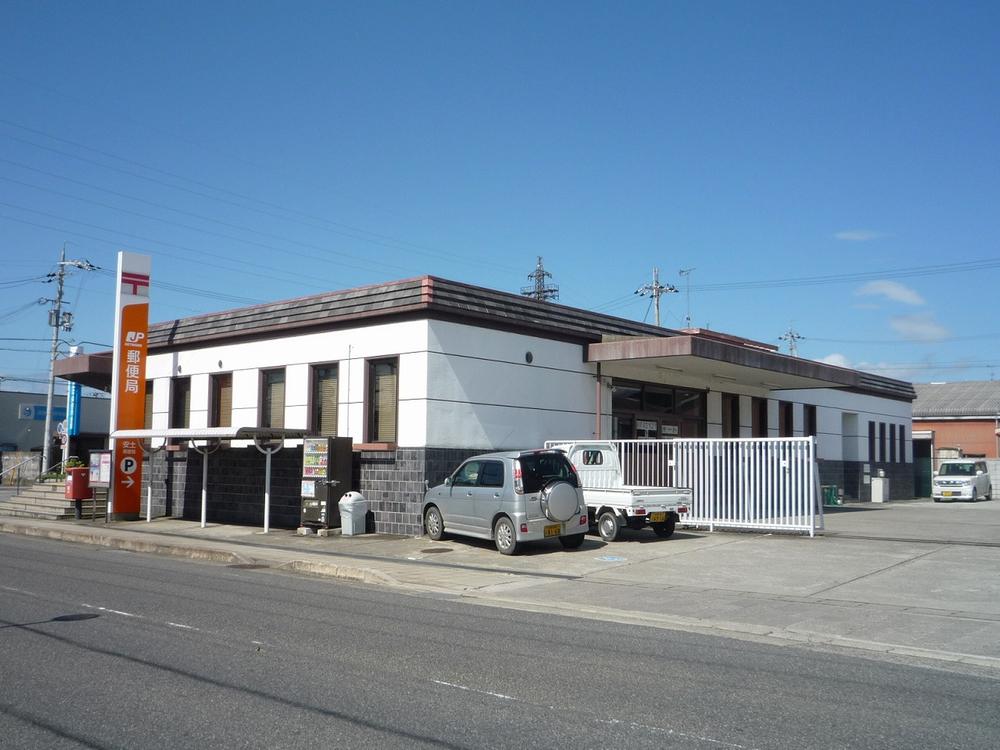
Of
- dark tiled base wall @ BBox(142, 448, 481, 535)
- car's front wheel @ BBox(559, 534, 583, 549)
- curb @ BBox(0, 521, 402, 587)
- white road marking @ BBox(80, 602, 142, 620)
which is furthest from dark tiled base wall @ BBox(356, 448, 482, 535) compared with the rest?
white road marking @ BBox(80, 602, 142, 620)

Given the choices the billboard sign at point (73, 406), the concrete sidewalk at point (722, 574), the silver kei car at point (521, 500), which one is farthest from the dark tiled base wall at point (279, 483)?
the billboard sign at point (73, 406)

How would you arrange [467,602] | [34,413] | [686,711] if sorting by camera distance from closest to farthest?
[686,711] < [467,602] < [34,413]

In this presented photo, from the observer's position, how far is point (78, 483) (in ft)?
85.8

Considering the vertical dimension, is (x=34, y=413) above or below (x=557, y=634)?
above

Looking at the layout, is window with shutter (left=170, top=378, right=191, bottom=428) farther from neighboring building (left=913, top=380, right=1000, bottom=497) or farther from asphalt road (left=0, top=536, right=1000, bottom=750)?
neighboring building (left=913, top=380, right=1000, bottom=497)

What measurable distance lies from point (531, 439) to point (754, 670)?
14488 millimetres

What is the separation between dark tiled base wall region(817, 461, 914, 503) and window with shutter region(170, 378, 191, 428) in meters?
22.1

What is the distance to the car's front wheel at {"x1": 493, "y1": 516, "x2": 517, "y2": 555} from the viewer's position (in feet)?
54.8

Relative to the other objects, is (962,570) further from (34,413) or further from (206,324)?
(34,413)

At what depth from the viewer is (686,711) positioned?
6629 millimetres

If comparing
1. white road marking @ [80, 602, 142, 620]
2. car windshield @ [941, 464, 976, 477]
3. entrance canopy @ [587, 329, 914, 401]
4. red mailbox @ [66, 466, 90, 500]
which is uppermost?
entrance canopy @ [587, 329, 914, 401]

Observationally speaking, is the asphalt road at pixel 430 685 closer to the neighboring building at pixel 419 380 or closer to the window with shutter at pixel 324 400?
the neighboring building at pixel 419 380

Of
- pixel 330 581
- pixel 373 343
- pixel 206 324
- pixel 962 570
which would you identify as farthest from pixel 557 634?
pixel 206 324

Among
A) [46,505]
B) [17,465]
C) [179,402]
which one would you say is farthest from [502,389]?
[17,465]
